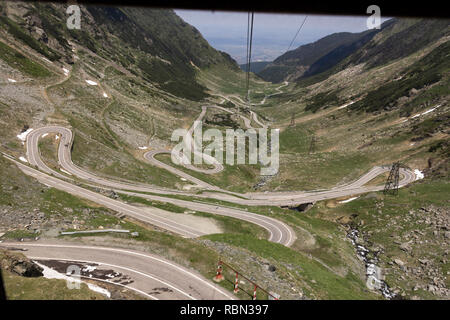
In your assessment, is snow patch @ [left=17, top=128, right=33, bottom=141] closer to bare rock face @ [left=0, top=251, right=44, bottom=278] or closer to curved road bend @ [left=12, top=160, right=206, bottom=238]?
curved road bend @ [left=12, top=160, right=206, bottom=238]

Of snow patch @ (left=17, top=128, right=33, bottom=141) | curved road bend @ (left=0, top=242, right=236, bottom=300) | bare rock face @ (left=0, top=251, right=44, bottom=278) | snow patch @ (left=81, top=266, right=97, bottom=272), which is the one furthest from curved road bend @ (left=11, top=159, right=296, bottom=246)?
bare rock face @ (left=0, top=251, right=44, bottom=278)

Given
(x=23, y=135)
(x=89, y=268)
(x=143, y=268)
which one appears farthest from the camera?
(x=23, y=135)

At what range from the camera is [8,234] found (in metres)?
30.2

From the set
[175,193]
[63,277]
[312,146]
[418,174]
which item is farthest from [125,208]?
[312,146]

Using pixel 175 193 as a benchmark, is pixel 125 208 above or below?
above

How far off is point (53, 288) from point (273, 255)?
85.5ft

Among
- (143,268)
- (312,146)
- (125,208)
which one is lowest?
(125,208)

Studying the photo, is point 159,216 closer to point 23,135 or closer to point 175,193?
point 175,193

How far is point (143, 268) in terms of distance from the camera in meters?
25.8

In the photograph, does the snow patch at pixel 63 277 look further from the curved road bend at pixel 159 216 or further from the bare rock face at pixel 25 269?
the curved road bend at pixel 159 216

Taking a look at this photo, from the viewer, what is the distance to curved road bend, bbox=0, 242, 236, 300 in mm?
22938

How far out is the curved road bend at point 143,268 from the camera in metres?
22.9

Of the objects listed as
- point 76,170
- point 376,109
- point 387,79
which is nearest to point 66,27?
point 76,170

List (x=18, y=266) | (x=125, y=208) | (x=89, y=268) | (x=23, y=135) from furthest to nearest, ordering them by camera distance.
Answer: (x=23, y=135), (x=125, y=208), (x=89, y=268), (x=18, y=266)
